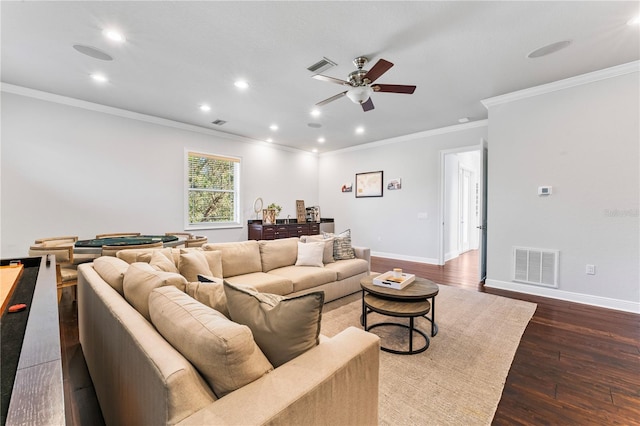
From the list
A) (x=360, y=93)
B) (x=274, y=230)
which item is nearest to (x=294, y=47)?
(x=360, y=93)

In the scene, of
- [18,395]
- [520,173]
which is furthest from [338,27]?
[520,173]

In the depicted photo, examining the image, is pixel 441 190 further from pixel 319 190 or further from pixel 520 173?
pixel 319 190

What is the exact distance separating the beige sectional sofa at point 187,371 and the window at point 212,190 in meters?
3.88

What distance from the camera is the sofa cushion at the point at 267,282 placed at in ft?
9.38

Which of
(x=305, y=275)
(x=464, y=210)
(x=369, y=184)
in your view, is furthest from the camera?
(x=464, y=210)

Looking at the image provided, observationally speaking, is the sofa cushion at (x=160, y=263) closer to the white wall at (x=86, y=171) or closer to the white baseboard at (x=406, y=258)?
the white wall at (x=86, y=171)

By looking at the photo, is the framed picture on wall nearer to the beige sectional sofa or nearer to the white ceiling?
the white ceiling

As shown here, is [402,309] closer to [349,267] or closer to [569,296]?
[349,267]

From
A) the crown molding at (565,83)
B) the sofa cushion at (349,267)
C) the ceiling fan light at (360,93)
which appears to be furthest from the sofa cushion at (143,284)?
the crown molding at (565,83)

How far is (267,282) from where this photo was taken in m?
2.91

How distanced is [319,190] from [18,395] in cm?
774

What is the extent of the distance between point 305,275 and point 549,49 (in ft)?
11.7

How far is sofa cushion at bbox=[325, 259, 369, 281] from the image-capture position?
3578mm

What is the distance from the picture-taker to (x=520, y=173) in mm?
4004
